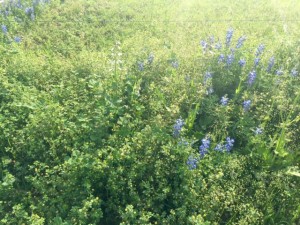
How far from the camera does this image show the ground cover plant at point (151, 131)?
116 inches

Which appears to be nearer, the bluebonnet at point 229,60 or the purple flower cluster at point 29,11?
the bluebonnet at point 229,60

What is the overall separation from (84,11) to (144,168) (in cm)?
492

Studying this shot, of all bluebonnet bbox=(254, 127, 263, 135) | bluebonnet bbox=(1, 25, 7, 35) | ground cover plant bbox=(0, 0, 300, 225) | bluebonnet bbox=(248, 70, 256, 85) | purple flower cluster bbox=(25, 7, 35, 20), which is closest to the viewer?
ground cover plant bbox=(0, 0, 300, 225)

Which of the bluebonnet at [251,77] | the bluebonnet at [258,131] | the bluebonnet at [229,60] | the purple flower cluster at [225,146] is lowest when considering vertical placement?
the purple flower cluster at [225,146]

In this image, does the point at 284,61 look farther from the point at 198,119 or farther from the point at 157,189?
the point at 157,189

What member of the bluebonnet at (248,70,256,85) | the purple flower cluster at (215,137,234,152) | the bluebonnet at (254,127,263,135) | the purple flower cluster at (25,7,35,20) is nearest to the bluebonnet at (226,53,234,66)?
the bluebonnet at (248,70,256,85)

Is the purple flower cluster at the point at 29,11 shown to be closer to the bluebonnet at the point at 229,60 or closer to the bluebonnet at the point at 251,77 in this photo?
the bluebonnet at the point at 229,60

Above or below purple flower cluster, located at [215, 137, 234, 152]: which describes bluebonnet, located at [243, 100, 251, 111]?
above

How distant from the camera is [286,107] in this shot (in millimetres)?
3803

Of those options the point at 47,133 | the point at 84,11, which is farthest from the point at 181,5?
the point at 47,133

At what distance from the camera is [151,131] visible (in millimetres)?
3326

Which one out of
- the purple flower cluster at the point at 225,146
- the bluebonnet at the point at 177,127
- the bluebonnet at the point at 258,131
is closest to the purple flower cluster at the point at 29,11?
the bluebonnet at the point at 177,127

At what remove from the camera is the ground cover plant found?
295cm

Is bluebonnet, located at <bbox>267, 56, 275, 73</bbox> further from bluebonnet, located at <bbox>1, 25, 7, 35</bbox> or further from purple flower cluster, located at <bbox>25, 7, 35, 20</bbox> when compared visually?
purple flower cluster, located at <bbox>25, 7, 35, 20</bbox>
